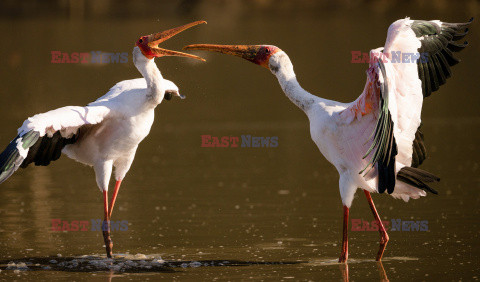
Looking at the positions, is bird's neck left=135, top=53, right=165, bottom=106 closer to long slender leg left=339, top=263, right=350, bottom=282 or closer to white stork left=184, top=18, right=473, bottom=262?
white stork left=184, top=18, right=473, bottom=262

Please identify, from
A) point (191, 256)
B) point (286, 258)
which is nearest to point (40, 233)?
point (191, 256)

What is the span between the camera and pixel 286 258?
10.3m

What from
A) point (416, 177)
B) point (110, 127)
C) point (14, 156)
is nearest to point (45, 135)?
point (14, 156)

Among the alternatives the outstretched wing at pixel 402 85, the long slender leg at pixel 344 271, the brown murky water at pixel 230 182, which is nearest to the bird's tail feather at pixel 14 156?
the brown murky water at pixel 230 182

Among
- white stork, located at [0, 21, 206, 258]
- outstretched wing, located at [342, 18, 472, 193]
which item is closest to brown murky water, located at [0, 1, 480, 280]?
white stork, located at [0, 21, 206, 258]

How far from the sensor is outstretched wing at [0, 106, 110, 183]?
390 inches

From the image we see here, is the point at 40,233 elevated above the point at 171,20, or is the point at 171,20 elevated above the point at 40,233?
the point at 171,20

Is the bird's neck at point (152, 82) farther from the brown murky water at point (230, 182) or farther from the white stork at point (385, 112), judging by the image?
the brown murky water at point (230, 182)

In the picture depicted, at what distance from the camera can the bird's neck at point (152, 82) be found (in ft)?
36.1

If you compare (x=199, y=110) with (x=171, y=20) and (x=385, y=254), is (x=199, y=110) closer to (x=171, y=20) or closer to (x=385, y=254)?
(x=171, y=20)

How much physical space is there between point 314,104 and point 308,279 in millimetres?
1922

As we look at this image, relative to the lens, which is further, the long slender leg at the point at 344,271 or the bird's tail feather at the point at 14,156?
the bird's tail feather at the point at 14,156

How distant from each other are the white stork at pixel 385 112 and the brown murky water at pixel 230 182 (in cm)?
80

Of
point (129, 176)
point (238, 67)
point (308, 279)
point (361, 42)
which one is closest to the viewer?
point (308, 279)
